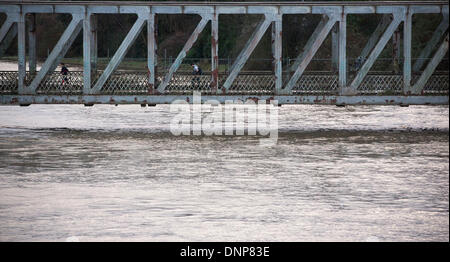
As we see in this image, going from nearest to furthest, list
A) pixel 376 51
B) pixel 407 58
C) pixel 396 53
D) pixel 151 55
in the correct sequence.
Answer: pixel 376 51 < pixel 151 55 < pixel 407 58 < pixel 396 53

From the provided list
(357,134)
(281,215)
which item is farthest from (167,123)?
(281,215)

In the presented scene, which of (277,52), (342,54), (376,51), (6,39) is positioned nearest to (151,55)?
(277,52)

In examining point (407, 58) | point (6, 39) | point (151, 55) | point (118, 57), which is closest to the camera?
point (118, 57)

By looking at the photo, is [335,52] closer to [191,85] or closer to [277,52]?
[277,52]

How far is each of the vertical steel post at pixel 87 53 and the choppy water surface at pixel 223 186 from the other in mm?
1459

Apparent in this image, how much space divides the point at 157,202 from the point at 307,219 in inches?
102

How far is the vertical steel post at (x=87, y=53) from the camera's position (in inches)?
1162

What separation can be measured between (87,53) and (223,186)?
46.2 ft

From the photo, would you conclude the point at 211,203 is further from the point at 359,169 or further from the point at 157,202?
the point at 359,169

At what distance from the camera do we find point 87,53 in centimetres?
2995

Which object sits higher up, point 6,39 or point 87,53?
point 6,39

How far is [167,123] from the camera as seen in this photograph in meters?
34.0

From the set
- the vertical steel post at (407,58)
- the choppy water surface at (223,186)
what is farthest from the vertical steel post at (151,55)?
the vertical steel post at (407,58)
